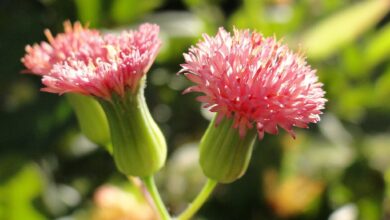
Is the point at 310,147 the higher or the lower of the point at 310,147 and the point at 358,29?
the lower

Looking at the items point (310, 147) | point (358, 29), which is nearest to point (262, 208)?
point (310, 147)

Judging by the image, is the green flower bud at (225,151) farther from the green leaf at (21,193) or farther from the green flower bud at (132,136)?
the green leaf at (21,193)

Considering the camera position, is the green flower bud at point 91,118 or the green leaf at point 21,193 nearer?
the green flower bud at point 91,118

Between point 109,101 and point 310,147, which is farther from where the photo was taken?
point 310,147

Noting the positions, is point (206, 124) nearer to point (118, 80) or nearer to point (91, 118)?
point (91, 118)

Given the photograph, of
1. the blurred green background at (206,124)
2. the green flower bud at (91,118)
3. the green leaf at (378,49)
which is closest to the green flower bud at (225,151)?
the green flower bud at (91,118)

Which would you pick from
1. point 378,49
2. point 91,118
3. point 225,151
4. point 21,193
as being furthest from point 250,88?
point 378,49

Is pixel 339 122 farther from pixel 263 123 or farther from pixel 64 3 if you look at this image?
pixel 263 123
